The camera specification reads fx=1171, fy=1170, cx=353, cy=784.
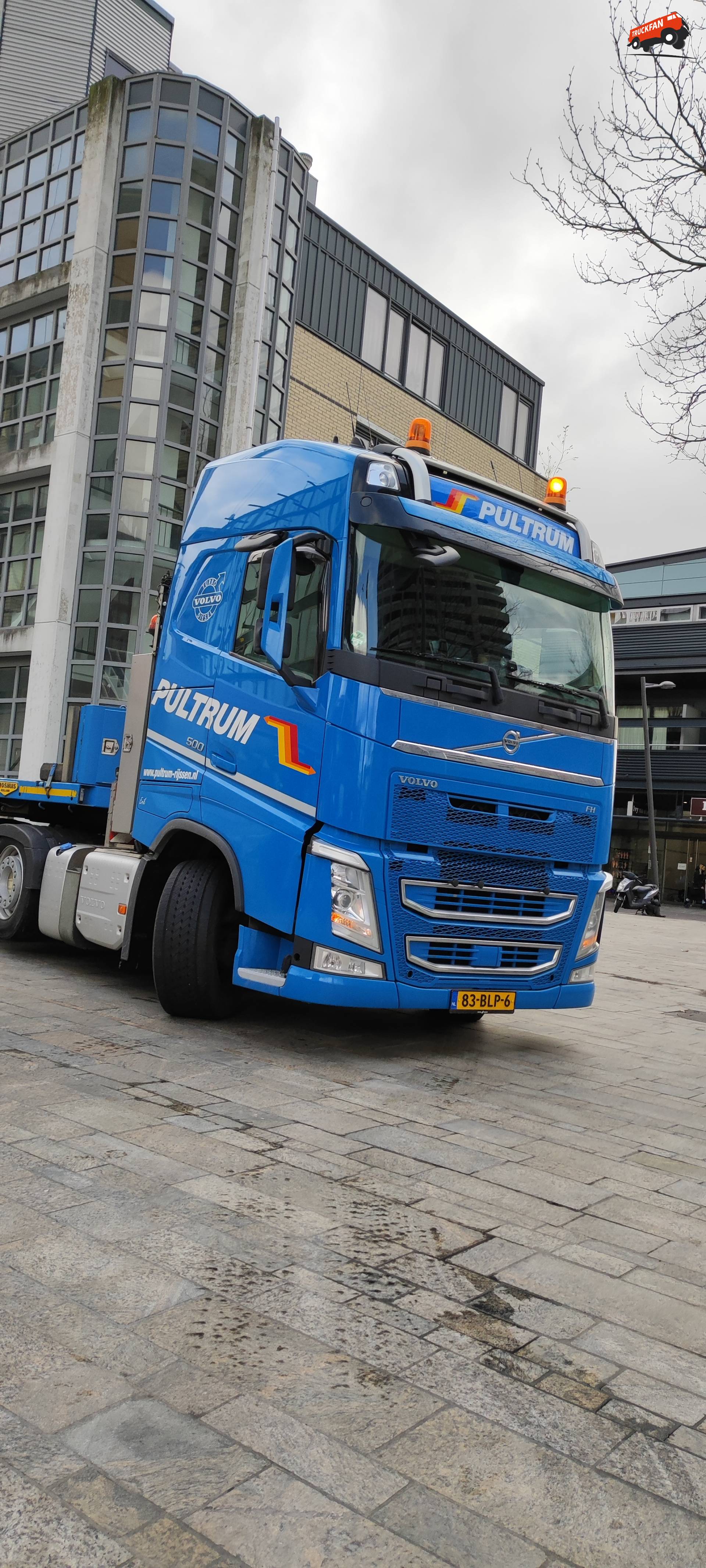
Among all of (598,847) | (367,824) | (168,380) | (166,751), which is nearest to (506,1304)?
(367,824)

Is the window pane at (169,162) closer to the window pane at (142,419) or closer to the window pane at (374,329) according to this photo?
the window pane at (142,419)

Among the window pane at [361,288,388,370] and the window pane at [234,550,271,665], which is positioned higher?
the window pane at [361,288,388,370]

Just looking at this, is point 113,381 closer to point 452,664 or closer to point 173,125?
point 173,125

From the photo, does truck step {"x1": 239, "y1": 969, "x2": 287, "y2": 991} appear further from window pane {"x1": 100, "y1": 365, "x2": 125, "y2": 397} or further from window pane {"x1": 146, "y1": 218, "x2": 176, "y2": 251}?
window pane {"x1": 146, "y1": 218, "x2": 176, "y2": 251}

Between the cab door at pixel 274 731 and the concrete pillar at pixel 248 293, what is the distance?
17.2 meters

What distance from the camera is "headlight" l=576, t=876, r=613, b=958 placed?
7039 mm

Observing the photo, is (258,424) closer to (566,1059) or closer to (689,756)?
(566,1059)

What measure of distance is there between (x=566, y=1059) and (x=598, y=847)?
1387 millimetres

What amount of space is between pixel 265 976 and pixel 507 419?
101 feet

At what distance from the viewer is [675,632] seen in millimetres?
47281

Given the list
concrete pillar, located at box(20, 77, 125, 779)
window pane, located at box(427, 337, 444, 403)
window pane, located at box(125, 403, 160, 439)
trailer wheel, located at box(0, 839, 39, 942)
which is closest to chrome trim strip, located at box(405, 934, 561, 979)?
trailer wheel, located at box(0, 839, 39, 942)

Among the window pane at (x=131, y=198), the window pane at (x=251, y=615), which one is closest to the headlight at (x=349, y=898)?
the window pane at (x=251, y=615)

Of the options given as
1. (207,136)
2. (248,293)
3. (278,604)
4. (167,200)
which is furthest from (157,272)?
(278,604)

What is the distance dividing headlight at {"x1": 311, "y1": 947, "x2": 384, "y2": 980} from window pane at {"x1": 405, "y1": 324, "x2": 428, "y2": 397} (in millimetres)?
25949
